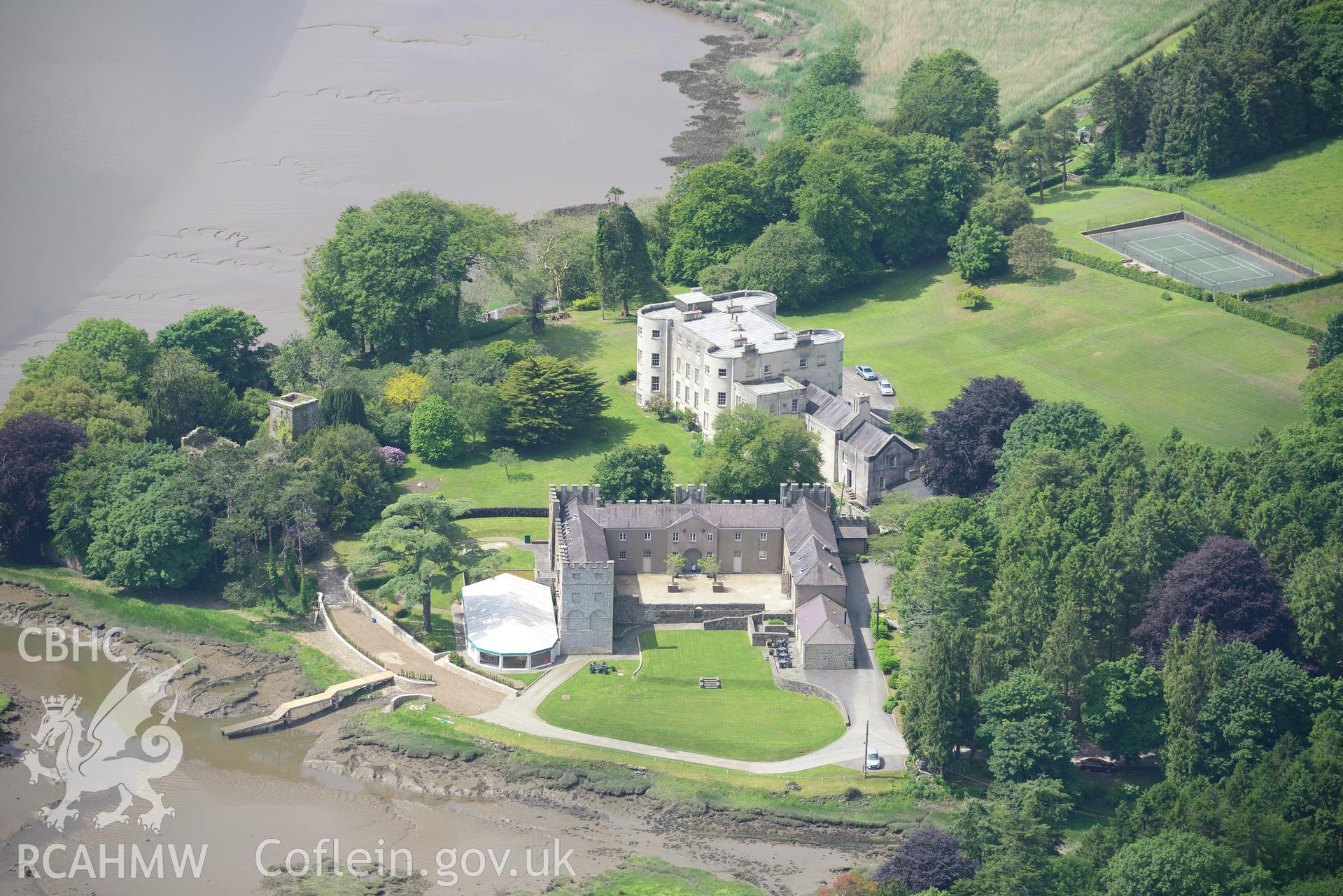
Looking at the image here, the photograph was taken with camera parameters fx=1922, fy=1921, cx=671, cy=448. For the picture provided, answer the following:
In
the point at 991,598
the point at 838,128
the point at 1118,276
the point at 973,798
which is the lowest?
the point at 973,798

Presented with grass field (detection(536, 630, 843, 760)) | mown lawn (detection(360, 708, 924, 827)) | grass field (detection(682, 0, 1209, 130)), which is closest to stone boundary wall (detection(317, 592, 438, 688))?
mown lawn (detection(360, 708, 924, 827))

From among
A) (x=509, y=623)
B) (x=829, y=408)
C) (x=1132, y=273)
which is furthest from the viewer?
(x=1132, y=273)

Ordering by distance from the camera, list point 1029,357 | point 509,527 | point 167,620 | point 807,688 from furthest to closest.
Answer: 1. point 1029,357
2. point 509,527
3. point 167,620
4. point 807,688

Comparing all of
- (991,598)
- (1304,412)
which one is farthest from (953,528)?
(1304,412)

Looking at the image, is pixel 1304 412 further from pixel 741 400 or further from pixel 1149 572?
pixel 741 400

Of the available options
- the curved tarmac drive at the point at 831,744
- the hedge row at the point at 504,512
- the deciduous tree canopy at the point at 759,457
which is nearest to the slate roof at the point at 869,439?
the deciduous tree canopy at the point at 759,457

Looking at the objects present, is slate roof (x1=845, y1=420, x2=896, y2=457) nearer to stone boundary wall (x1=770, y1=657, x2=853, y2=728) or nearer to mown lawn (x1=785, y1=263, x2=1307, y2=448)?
mown lawn (x1=785, y1=263, x2=1307, y2=448)

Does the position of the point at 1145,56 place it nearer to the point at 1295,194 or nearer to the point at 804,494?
the point at 1295,194

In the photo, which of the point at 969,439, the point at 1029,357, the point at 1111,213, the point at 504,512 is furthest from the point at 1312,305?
the point at 504,512
